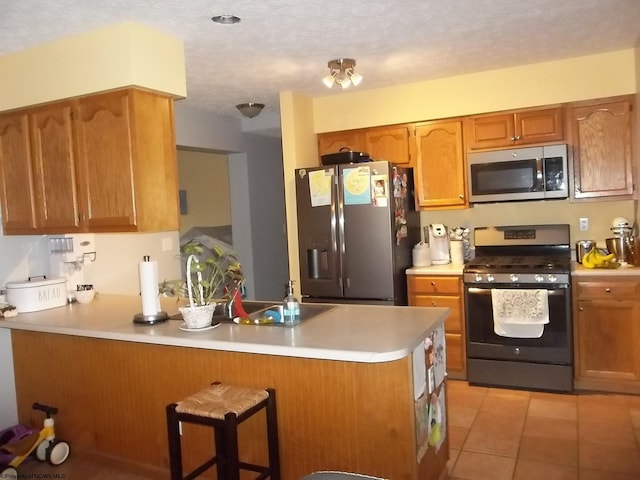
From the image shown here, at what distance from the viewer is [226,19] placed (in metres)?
2.68

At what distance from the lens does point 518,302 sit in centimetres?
378

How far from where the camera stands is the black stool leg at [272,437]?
7.41ft

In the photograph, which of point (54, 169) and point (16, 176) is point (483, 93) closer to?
point (54, 169)

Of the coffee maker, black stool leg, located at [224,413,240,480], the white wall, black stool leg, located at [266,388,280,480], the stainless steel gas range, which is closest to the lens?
black stool leg, located at [224,413,240,480]

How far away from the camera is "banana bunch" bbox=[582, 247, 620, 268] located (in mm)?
3779

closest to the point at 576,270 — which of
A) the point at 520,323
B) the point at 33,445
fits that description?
the point at 520,323

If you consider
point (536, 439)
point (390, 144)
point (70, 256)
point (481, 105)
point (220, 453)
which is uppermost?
point (481, 105)

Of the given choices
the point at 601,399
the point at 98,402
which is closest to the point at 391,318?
the point at 98,402

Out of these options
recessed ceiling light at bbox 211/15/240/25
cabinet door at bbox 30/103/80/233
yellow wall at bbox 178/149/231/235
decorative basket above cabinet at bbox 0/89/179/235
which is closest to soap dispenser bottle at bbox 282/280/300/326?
decorative basket above cabinet at bbox 0/89/179/235

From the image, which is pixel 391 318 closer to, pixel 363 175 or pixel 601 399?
pixel 363 175

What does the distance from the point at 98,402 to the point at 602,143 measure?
3.70m

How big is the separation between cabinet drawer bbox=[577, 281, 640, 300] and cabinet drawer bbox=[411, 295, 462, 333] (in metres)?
0.84

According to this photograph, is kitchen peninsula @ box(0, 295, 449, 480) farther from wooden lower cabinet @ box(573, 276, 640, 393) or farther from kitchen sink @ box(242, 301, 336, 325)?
wooden lower cabinet @ box(573, 276, 640, 393)

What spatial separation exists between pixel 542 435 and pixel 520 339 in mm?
815
